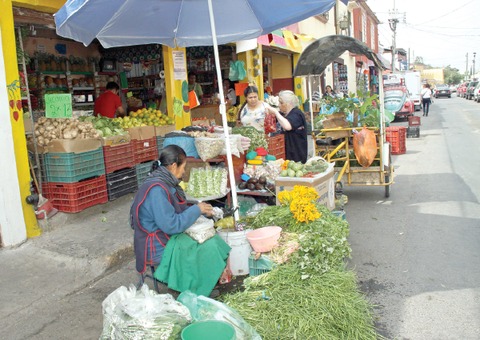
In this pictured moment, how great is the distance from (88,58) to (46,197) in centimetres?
626

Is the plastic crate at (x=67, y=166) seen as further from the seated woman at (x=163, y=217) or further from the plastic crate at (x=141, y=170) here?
the seated woman at (x=163, y=217)

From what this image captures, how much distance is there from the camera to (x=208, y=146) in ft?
18.0

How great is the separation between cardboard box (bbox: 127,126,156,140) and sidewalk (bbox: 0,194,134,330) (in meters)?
1.69

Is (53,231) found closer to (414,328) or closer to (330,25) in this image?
(414,328)

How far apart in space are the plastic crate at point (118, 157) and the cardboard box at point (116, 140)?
51mm

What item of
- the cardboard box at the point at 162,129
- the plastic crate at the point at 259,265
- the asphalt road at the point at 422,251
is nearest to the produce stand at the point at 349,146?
the asphalt road at the point at 422,251

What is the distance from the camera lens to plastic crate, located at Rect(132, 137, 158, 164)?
781 cm

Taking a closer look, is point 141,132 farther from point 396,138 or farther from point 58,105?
point 396,138

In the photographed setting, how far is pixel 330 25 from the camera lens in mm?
24234

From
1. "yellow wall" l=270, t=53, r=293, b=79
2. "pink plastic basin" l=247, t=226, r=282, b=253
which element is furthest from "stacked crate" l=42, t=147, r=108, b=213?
"yellow wall" l=270, t=53, r=293, b=79

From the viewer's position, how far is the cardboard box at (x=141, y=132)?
780 cm

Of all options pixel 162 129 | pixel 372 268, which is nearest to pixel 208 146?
pixel 372 268

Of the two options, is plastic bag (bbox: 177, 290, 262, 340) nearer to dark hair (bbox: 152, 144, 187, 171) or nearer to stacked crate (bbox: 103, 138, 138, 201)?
dark hair (bbox: 152, 144, 187, 171)

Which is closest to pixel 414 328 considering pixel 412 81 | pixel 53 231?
pixel 53 231
